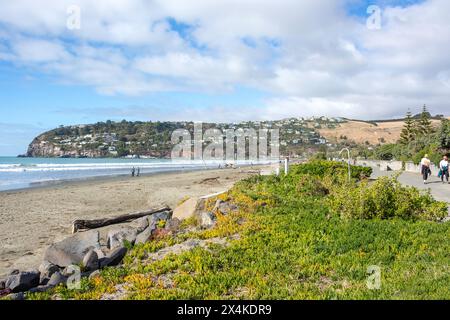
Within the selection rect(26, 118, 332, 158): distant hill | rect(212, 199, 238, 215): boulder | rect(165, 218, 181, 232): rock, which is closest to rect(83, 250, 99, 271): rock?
rect(165, 218, 181, 232): rock

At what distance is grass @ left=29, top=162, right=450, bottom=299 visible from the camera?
5809 millimetres

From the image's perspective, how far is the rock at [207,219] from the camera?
1005 centimetres

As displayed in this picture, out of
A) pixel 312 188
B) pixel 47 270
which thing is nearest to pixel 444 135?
pixel 312 188

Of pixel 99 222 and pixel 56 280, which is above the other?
pixel 56 280

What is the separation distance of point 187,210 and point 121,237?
89.8 inches

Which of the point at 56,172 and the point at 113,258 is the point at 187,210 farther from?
the point at 56,172

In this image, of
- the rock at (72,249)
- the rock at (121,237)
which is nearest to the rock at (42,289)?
the rock at (72,249)

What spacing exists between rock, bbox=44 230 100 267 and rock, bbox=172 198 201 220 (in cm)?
261

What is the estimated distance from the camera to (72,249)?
939 centimetres

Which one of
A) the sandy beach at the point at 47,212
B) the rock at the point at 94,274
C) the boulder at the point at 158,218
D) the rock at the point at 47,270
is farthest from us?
the boulder at the point at 158,218

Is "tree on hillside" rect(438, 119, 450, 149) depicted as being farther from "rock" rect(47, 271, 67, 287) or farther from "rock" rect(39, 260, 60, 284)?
"rock" rect(47, 271, 67, 287)

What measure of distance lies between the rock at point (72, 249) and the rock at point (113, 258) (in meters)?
0.90

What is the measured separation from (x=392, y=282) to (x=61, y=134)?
6815 inches

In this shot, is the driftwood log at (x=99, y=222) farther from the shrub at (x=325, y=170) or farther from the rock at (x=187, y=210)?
the shrub at (x=325, y=170)
